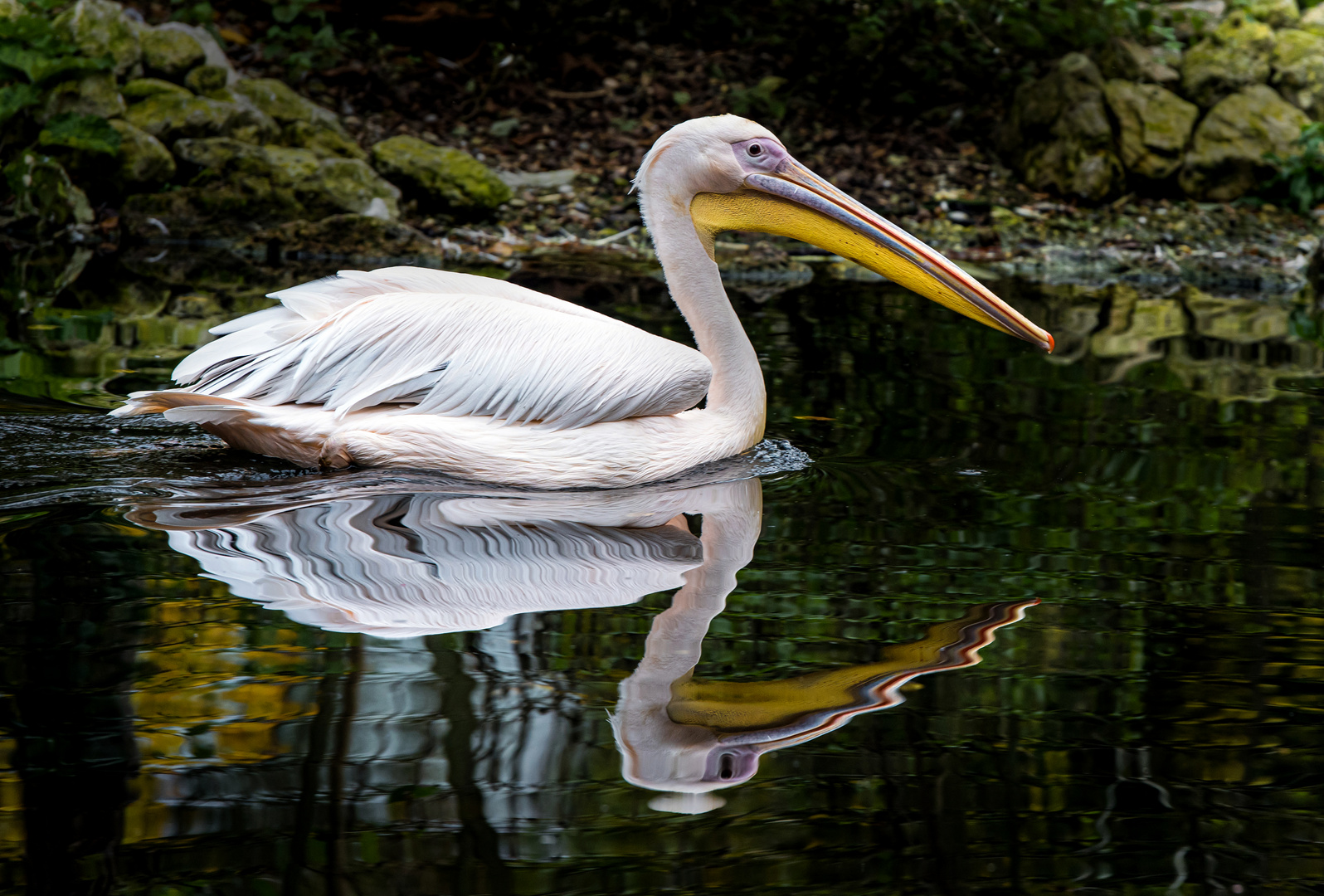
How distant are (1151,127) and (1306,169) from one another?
4.00 ft

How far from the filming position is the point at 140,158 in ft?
30.4

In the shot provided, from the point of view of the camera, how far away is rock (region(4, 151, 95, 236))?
8969mm

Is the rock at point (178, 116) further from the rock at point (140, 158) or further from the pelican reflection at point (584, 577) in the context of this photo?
the pelican reflection at point (584, 577)

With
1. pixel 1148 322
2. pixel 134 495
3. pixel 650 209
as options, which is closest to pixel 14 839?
pixel 134 495

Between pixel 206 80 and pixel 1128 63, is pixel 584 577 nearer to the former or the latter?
pixel 206 80

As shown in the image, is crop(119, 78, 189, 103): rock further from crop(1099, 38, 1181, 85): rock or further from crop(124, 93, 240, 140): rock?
crop(1099, 38, 1181, 85): rock

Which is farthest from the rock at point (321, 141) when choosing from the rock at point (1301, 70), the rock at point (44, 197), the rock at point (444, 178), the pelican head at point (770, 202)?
the rock at point (1301, 70)

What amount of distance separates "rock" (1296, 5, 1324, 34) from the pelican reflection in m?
10.1

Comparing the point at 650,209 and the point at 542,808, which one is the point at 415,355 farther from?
the point at 542,808

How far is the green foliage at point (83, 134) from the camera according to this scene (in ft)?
29.3

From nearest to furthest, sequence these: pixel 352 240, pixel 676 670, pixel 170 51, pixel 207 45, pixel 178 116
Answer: pixel 676 670
pixel 352 240
pixel 178 116
pixel 170 51
pixel 207 45

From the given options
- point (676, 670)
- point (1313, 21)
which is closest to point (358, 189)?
point (676, 670)

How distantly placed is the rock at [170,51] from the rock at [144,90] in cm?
32

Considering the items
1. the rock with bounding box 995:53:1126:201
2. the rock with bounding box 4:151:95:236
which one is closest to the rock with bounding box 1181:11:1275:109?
the rock with bounding box 995:53:1126:201
